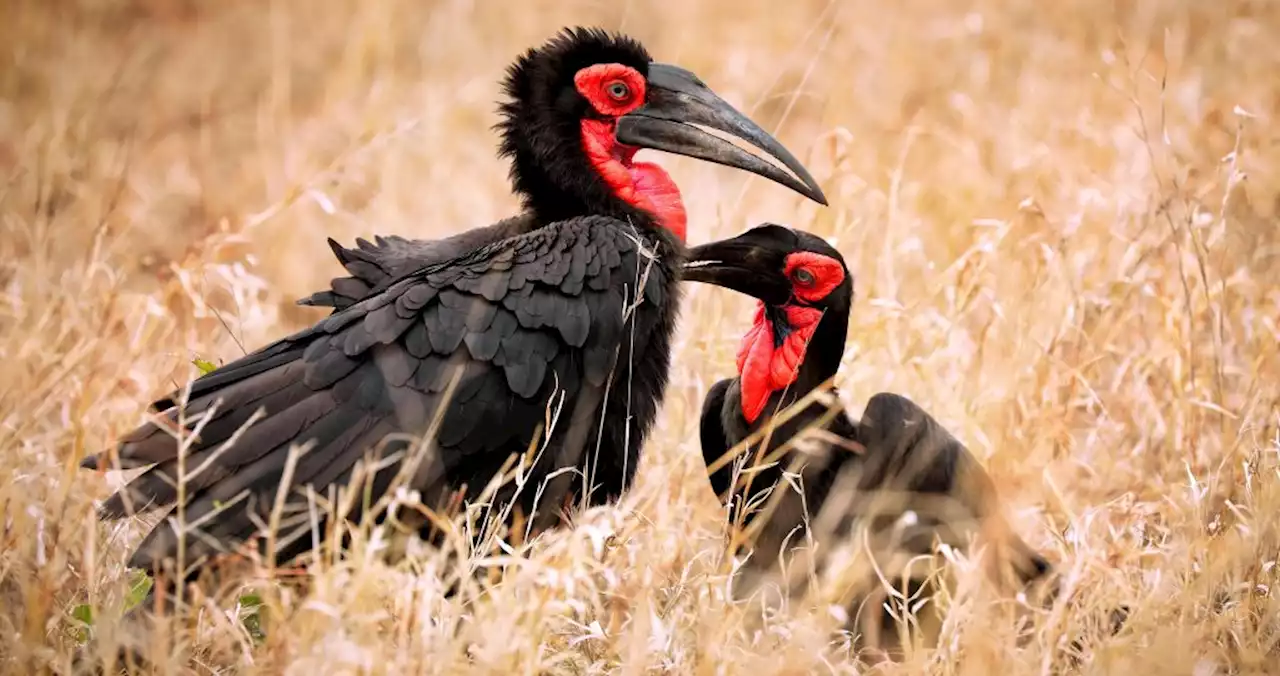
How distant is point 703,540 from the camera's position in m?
3.85

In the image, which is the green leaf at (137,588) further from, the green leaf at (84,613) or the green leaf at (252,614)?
the green leaf at (252,614)

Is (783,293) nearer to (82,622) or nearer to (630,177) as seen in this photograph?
(630,177)

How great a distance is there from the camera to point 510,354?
Result: 127 inches

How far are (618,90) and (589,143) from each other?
183 millimetres

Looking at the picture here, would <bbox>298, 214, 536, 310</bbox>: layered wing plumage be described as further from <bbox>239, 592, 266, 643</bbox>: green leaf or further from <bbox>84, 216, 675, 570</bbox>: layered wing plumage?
<bbox>239, 592, 266, 643</bbox>: green leaf

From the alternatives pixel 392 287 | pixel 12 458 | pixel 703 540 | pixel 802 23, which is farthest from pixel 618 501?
pixel 802 23

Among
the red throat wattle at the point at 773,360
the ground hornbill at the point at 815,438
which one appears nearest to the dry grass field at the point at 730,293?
the ground hornbill at the point at 815,438

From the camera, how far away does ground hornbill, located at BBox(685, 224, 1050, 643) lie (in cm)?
355

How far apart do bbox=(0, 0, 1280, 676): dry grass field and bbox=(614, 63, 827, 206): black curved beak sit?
1.92 feet

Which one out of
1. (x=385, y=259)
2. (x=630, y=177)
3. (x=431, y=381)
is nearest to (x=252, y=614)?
(x=431, y=381)

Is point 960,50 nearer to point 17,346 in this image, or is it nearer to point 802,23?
point 802,23

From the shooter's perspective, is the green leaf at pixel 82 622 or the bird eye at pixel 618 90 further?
the bird eye at pixel 618 90

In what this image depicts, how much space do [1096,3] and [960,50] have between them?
28.5 inches

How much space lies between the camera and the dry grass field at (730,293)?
2838 mm
